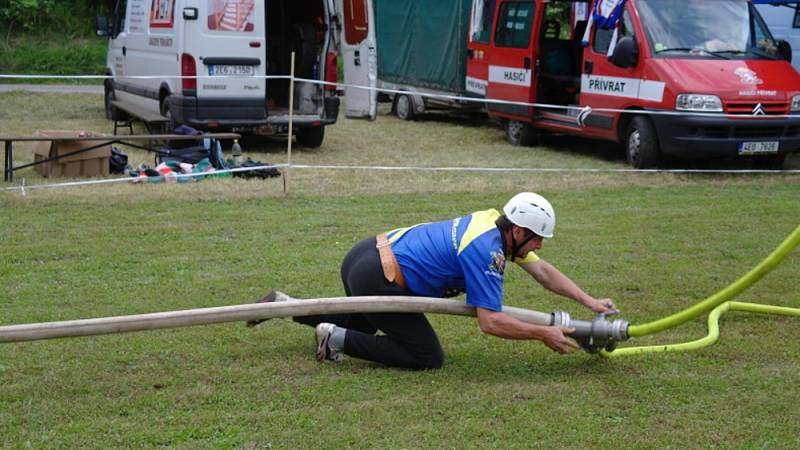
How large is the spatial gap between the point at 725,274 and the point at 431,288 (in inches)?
129

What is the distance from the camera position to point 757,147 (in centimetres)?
1251

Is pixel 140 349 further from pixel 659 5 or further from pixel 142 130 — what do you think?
pixel 142 130

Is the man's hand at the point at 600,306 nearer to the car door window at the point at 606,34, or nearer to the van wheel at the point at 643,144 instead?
the van wheel at the point at 643,144

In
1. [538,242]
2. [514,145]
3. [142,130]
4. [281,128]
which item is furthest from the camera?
[142,130]

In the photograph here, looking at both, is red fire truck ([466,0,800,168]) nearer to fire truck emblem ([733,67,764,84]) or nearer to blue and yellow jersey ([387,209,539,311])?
fire truck emblem ([733,67,764,84])

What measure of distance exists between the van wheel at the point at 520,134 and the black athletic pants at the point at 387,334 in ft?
34.5

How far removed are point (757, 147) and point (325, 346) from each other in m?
8.37

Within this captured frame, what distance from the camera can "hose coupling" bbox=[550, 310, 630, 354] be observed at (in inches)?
217

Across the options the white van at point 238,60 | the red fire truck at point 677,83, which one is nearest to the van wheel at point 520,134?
the red fire truck at point 677,83

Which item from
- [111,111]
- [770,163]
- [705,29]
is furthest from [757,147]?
[111,111]

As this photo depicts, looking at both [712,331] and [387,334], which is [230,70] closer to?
[387,334]

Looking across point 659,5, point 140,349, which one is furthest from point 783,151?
point 140,349

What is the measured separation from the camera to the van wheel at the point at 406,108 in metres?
20.0

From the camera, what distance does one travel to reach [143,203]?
10430 mm
